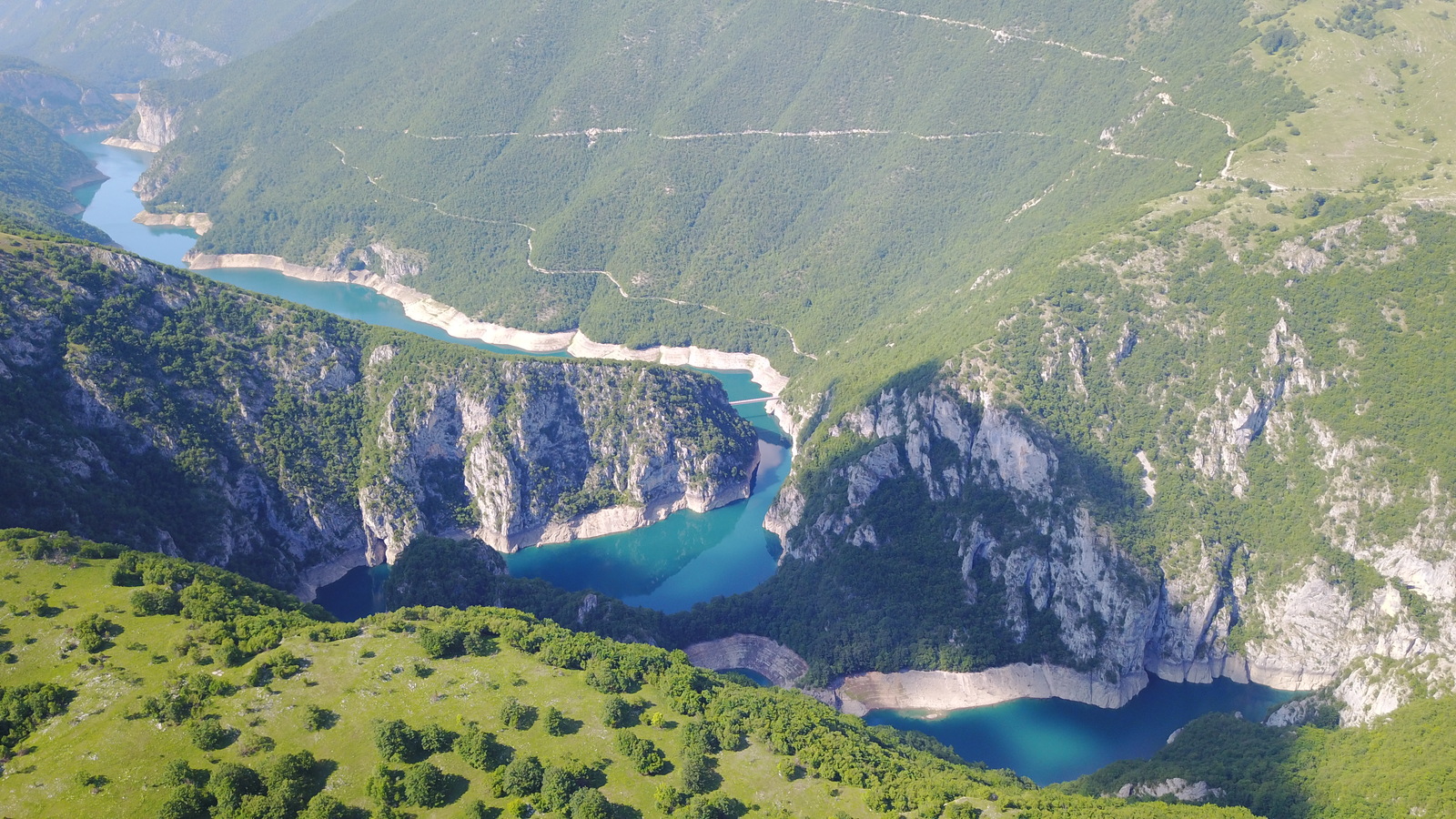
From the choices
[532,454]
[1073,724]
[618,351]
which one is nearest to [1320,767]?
[1073,724]

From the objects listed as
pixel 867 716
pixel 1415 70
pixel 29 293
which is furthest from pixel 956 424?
pixel 29 293

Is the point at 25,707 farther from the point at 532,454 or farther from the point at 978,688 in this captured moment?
the point at 978,688

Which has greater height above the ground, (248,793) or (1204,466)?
(248,793)

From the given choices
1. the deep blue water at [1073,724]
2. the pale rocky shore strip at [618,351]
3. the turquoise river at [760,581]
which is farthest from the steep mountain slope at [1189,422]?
the pale rocky shore strip at [618,351]

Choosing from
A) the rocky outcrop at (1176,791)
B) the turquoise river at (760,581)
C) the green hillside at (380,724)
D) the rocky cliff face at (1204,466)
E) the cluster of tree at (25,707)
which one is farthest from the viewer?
the rocky cliff face at (1204,466)

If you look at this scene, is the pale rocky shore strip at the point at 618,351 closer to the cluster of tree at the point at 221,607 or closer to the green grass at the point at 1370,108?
the green grass at the point at 1370,108

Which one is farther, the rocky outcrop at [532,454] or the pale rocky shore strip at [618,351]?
the pale rocky shore strip at [618,351]

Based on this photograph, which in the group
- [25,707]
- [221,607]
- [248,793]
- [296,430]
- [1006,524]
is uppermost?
[25,707]
